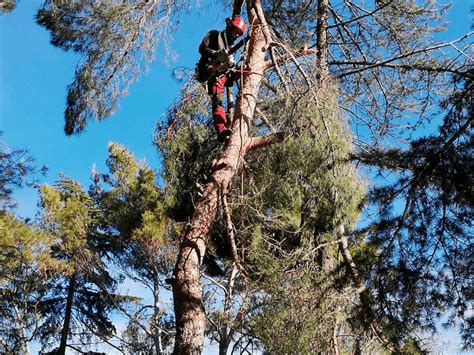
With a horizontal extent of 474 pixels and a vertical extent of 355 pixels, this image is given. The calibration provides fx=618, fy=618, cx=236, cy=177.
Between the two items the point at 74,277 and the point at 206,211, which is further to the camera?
the point at 74,277

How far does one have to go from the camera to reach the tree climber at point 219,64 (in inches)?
205

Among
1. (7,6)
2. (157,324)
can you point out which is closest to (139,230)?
(157,324)

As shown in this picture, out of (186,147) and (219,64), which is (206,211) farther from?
(219,64)

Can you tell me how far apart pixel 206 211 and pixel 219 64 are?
1.33 meters

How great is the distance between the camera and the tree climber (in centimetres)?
520

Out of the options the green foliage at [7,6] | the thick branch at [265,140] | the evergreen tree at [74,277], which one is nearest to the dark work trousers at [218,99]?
the thick branch at [265,140]

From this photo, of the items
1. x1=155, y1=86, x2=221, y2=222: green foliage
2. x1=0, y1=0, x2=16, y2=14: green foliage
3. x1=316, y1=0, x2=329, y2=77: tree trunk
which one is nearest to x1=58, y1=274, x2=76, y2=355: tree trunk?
x1=0, y1=0, x2=16, y2=14: green foliage

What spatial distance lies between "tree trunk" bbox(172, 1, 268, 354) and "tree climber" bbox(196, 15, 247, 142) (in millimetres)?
145

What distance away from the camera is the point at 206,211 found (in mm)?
4699

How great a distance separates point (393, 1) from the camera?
6.42 meters

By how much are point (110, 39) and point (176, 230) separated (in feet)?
23.4

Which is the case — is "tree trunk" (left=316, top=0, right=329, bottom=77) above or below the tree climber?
above

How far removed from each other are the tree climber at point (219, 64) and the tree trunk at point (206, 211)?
15 centimetres

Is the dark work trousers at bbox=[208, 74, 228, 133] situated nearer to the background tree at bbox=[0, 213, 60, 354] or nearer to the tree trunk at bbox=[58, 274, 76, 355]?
the background tree at bbox=[0, 213, 60, 354]
